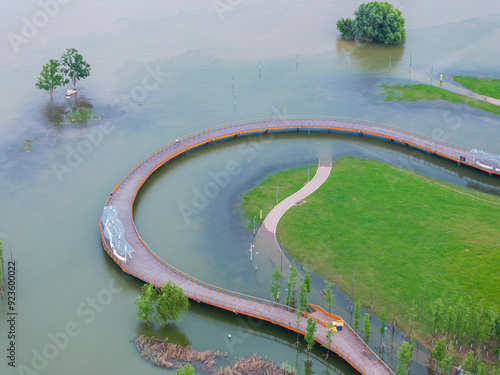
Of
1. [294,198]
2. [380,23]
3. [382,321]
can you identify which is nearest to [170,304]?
[382,321]

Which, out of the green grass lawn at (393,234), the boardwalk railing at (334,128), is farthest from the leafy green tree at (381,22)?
the green grass lawn at (393,234)

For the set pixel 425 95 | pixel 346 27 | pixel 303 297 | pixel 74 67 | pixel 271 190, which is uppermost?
pixel 346 27

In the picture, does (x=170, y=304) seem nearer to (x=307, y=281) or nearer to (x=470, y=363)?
(x=307, y=281)

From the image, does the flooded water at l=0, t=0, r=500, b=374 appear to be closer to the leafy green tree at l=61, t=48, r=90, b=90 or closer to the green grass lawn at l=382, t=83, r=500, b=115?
the green grass lawn at l=382, t=83, r=500, b=115

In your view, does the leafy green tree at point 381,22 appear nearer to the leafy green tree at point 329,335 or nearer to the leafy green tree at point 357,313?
the leafy green tree at point 357,313

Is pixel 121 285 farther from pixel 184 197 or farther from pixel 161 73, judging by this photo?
pixel 161 73

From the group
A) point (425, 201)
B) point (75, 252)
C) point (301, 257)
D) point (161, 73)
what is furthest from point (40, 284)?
point (161, 73)

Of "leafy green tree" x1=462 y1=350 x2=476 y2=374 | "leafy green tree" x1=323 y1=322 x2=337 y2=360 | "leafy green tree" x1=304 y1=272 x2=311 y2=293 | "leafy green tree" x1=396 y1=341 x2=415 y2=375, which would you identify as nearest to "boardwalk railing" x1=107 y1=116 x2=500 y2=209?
"leafy green tree" x1=304 y1=272 x2=311 y2=293
